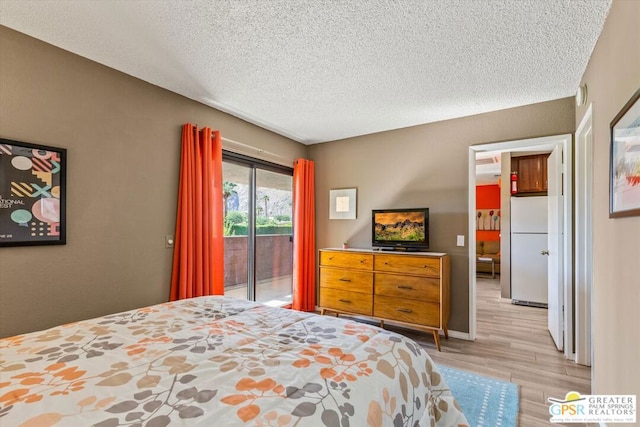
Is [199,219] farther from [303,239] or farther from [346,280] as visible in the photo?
[346,280]

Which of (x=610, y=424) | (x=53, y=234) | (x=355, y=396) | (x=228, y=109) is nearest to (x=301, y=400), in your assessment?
(x=355, y=396)

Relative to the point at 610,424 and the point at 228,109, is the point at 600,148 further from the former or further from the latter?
the point at 228,109

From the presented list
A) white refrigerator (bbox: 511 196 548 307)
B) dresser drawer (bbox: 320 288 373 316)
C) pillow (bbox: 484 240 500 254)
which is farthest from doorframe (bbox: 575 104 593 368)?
pillow (bbox: 484 240 500 254)

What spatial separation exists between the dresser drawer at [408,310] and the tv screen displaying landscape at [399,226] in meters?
0.76

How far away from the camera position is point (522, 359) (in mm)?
2924

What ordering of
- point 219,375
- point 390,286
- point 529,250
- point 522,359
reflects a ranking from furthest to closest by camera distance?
point 529,250 < point 390,286 < point 522,359 < point 219,375

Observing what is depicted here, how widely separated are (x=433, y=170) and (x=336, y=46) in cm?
217

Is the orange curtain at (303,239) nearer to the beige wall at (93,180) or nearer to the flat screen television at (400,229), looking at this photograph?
the flat screen television at (400,229)

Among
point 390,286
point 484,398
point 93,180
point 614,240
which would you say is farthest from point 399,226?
point 93,180

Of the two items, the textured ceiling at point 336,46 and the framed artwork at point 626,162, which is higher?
the textured ceiling at point 336,46

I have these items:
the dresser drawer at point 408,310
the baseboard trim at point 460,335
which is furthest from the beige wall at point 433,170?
the dresser drawer at point 408,310

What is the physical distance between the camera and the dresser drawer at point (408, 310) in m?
3.19

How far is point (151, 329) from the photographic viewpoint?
1.60 metres

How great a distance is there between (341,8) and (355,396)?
2.00 m
